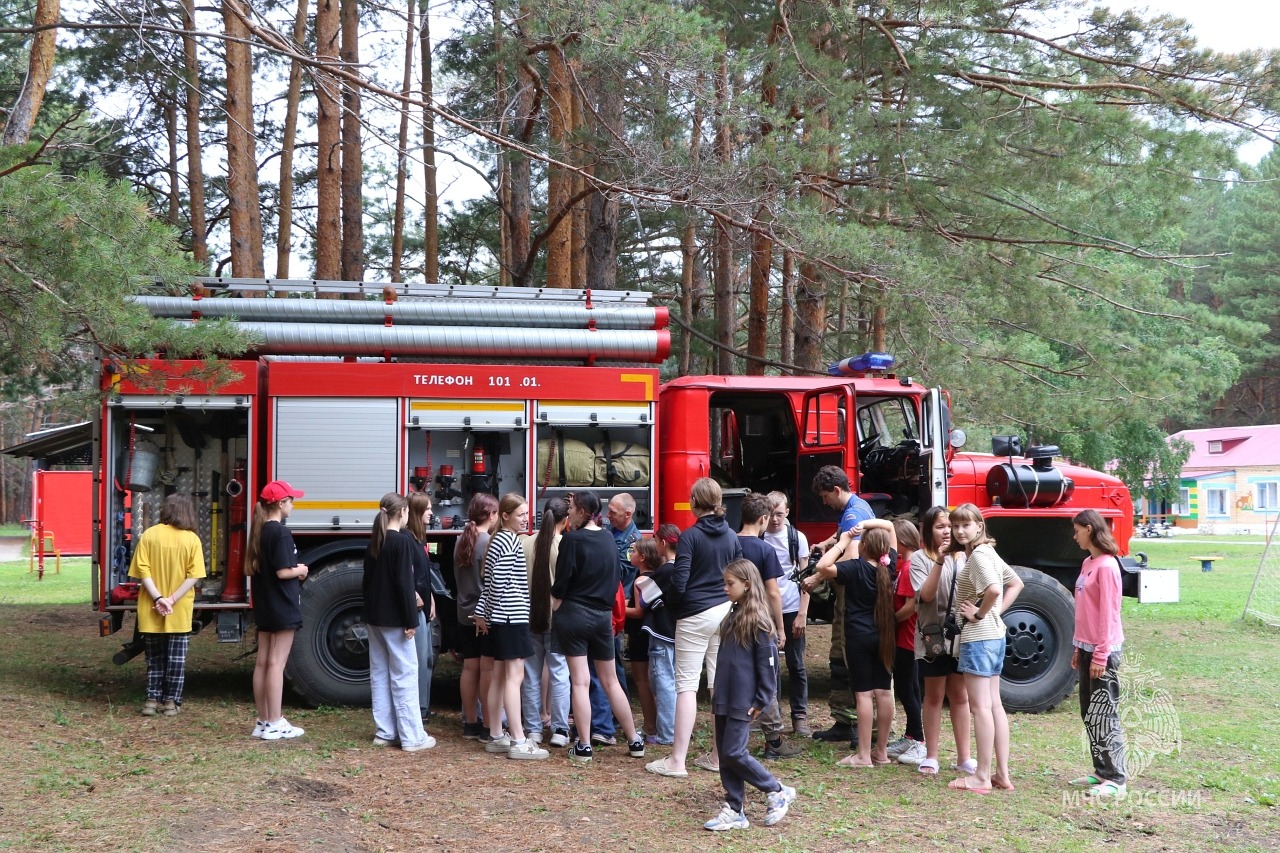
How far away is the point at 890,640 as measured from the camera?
704 centimetres

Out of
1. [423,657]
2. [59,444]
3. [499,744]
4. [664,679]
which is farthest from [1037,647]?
[59,444]

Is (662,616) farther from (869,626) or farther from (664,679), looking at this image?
(869,626)

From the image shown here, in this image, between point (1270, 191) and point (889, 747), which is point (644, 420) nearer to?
point (889, 747)

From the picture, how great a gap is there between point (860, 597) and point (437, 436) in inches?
141

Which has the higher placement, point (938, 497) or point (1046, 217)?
point (1046, 217)

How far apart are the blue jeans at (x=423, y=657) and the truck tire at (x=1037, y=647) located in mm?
4466

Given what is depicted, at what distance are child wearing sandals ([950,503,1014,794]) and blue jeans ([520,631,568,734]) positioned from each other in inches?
99.9

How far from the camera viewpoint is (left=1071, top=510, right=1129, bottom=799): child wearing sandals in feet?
20.6

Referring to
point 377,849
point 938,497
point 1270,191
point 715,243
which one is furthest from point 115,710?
point 1270,191

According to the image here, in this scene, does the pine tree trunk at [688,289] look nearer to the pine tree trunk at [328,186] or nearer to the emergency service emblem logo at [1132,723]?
the pine tree trunk at [328,186]

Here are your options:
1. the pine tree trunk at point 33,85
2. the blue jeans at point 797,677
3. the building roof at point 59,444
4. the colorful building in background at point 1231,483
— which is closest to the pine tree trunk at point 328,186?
the building roof at point 59,444

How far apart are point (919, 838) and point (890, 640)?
1542 mm

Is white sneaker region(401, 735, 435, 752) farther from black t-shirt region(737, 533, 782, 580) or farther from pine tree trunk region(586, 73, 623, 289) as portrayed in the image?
pine tree trunk region(586, 73, 623, 289)

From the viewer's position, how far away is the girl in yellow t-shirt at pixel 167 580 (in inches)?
318
